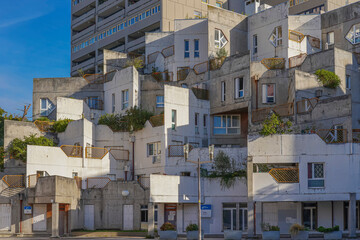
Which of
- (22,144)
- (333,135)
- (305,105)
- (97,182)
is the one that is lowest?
(97,182)

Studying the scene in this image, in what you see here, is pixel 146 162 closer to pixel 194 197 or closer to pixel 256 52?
pixel 194 197

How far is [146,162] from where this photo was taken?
50.2 metres

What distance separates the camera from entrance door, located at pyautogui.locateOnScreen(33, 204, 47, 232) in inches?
1770

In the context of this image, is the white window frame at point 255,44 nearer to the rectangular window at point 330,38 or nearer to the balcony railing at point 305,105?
the rectangular window at point 330,38

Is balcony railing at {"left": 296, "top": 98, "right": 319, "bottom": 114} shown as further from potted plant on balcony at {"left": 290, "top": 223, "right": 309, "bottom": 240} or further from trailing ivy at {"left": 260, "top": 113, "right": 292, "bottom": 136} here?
potted plant on balcony at {"left": 290, "top": 223, "right": 309, "bottom": 240}

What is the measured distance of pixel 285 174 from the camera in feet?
135

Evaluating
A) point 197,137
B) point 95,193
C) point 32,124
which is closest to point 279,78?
point 197,137

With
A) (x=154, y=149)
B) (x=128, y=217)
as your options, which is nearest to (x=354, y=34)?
(x=154, y=149)

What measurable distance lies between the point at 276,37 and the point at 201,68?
795 cm

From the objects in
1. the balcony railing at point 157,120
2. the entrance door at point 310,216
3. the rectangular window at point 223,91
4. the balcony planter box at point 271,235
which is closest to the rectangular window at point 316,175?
the entrance door at point 310,216

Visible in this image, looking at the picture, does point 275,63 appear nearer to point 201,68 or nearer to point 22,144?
point 201,68

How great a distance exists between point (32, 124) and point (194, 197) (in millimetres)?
16228

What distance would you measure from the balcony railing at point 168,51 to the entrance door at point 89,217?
68.4ft

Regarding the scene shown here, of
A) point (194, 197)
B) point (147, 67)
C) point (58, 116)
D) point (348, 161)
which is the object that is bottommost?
point (194, 197)
